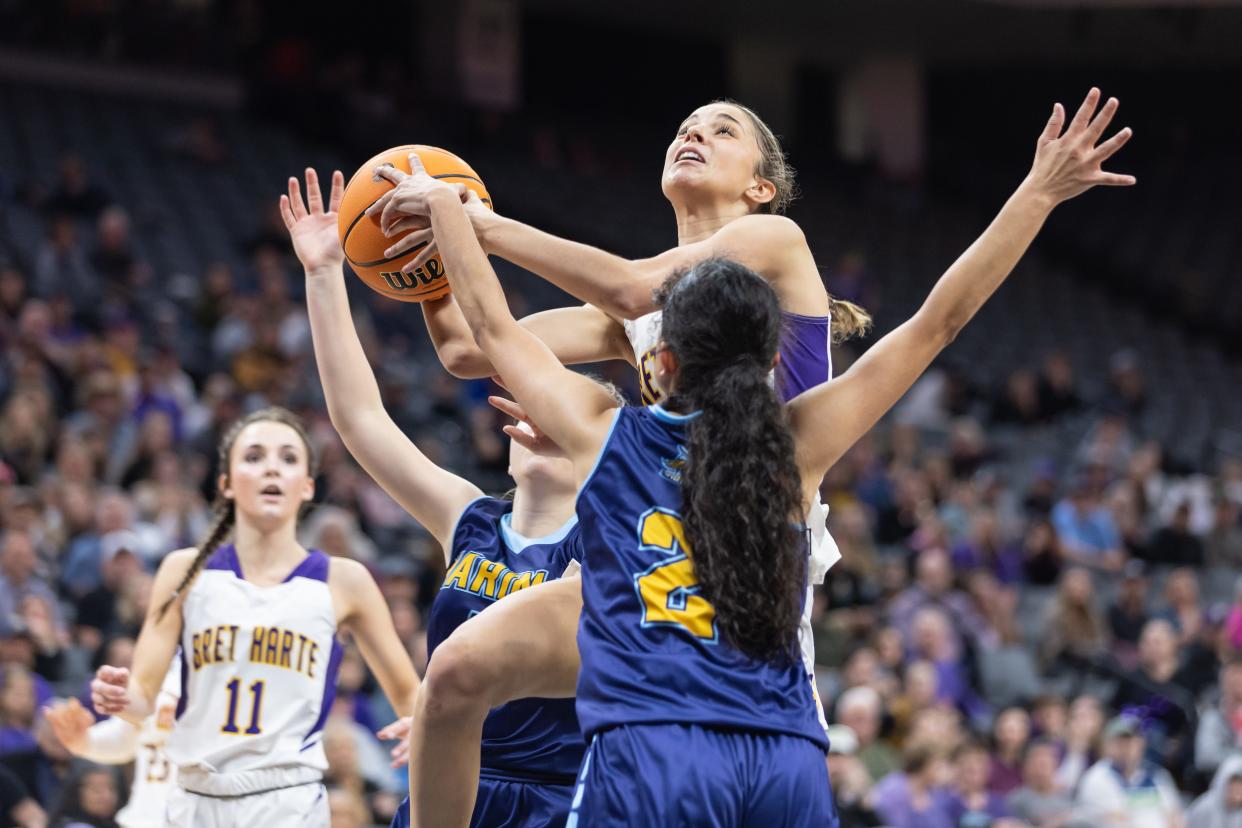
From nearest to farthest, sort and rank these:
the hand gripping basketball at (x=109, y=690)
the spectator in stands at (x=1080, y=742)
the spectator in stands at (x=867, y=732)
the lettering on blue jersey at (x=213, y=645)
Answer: the hand gripping basketball at (x=109, y=690), the lettering on blue jersey at (x=213, y=645), the spectator in stands at (x=867, y=732), the spectator in stands at (x=1080, y=742)

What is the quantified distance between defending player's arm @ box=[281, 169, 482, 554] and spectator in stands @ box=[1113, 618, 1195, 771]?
19.9 ft

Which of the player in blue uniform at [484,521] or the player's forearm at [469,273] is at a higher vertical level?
the player's forearm at [469,273]

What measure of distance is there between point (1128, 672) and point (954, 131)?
41.5 feet

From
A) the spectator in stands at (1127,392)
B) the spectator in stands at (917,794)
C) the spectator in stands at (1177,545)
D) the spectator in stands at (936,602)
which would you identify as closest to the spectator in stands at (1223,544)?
the spectator in stands at (1177,545)

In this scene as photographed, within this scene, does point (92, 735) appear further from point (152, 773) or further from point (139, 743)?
point (152, 773)

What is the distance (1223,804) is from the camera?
314 inches

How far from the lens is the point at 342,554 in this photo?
8.42m

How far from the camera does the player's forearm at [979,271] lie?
3.32 metres

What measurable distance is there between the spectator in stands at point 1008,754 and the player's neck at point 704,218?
18.0ft

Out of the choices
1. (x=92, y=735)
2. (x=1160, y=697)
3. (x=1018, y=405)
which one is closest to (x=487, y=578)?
(x=92, y=735)

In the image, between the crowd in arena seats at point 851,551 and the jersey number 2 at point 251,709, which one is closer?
the jersey number 2 at point 251,709

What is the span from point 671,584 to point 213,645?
2.13m

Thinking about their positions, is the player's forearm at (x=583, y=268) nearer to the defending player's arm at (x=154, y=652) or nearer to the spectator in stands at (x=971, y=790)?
the defending player's arm at (x=154, y=652)

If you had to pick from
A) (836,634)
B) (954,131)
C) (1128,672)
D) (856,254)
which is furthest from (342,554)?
(954,131)
